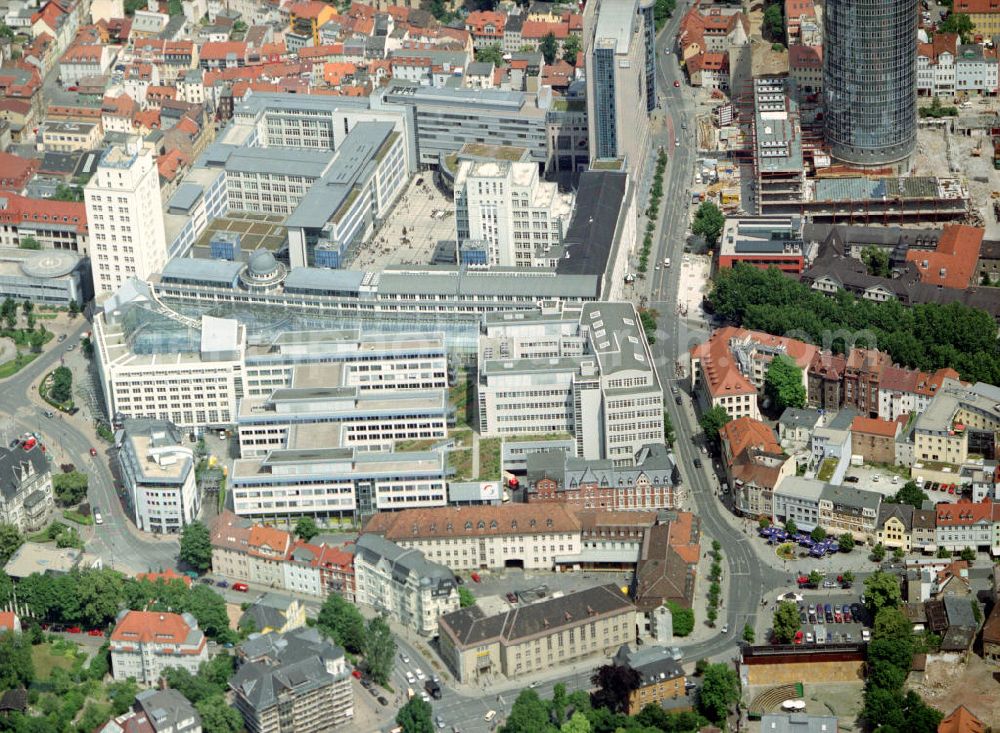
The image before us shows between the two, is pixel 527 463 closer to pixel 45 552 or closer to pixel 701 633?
pixel 701 633

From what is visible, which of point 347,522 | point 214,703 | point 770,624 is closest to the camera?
point 214,703

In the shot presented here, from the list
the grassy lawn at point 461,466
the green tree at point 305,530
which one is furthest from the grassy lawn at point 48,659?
the grassy lawn at point 461,466

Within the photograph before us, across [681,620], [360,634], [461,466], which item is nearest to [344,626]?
[360,634]

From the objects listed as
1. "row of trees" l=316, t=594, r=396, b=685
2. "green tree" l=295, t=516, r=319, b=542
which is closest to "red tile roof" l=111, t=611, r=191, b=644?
"row of trees" l=316, t=594, r=396, b=685

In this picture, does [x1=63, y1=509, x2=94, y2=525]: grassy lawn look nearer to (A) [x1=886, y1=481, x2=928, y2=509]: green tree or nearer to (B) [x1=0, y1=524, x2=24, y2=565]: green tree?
(B) [x1=0, y1=524, x2=24, y2=565]: green tree

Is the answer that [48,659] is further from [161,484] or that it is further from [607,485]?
[607,485]

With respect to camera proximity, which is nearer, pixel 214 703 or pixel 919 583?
pixel 214 703

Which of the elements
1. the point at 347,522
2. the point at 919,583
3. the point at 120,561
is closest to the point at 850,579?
the point at 919,583
